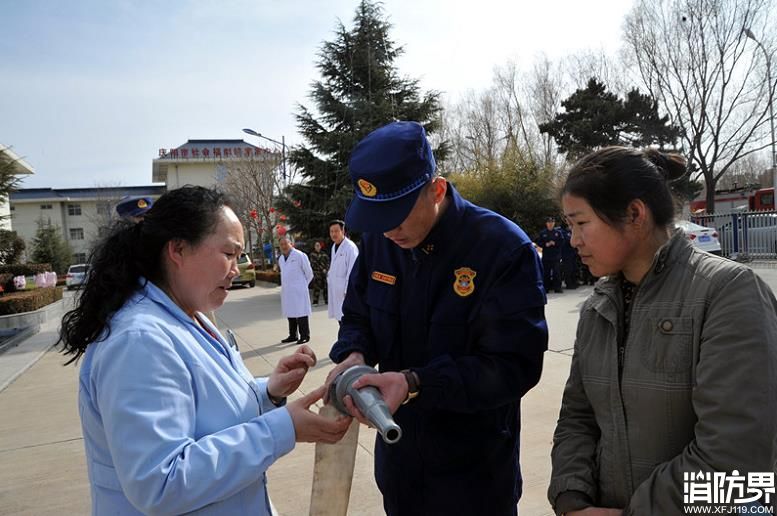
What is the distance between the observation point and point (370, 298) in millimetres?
1944

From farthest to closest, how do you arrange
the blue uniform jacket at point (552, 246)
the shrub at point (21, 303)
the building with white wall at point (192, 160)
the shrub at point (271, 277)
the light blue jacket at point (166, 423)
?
1. the building with white wall at point (192, 160)
2. the shrub at point (271, 277)
3. the blue uniform jacket at point (552, 246)
4. the shrub at point (21, 303)
5. the light blue jacket at point (166, 423)

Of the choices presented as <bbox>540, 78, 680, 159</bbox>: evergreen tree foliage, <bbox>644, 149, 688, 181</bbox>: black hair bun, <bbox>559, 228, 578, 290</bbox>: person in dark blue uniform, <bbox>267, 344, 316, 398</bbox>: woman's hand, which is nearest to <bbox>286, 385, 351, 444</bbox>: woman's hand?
<bbox>267, 344, 316, 398</bbox>: woman's hand

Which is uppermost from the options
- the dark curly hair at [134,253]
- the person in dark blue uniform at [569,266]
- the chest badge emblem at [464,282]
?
the dark curly hair at [134,253]

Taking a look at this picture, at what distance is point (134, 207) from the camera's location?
1.93 metres

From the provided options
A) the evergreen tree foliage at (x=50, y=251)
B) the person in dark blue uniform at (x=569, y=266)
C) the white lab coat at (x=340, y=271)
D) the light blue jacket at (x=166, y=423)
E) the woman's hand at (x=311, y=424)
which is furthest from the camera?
the evergreen tree foliage at (x=50, y=251)

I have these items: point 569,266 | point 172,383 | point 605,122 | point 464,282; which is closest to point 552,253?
point 569,266

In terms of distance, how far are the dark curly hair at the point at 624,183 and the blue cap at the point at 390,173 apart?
0.47 meters

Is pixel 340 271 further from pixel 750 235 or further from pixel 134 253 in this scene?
pixel 750 235

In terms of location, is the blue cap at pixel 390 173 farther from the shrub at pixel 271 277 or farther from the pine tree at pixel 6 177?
the shrub at pixel 271 277

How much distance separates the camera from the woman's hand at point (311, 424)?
1.40m

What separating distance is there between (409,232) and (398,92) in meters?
15.8

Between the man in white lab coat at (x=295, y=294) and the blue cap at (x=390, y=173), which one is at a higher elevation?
Answer: the blue cap at (x=390, y=173)

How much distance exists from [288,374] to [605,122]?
25584 millimetres

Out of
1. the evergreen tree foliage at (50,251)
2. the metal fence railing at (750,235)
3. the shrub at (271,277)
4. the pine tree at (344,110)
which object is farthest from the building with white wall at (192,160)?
the metal fence railing at (750,235)
